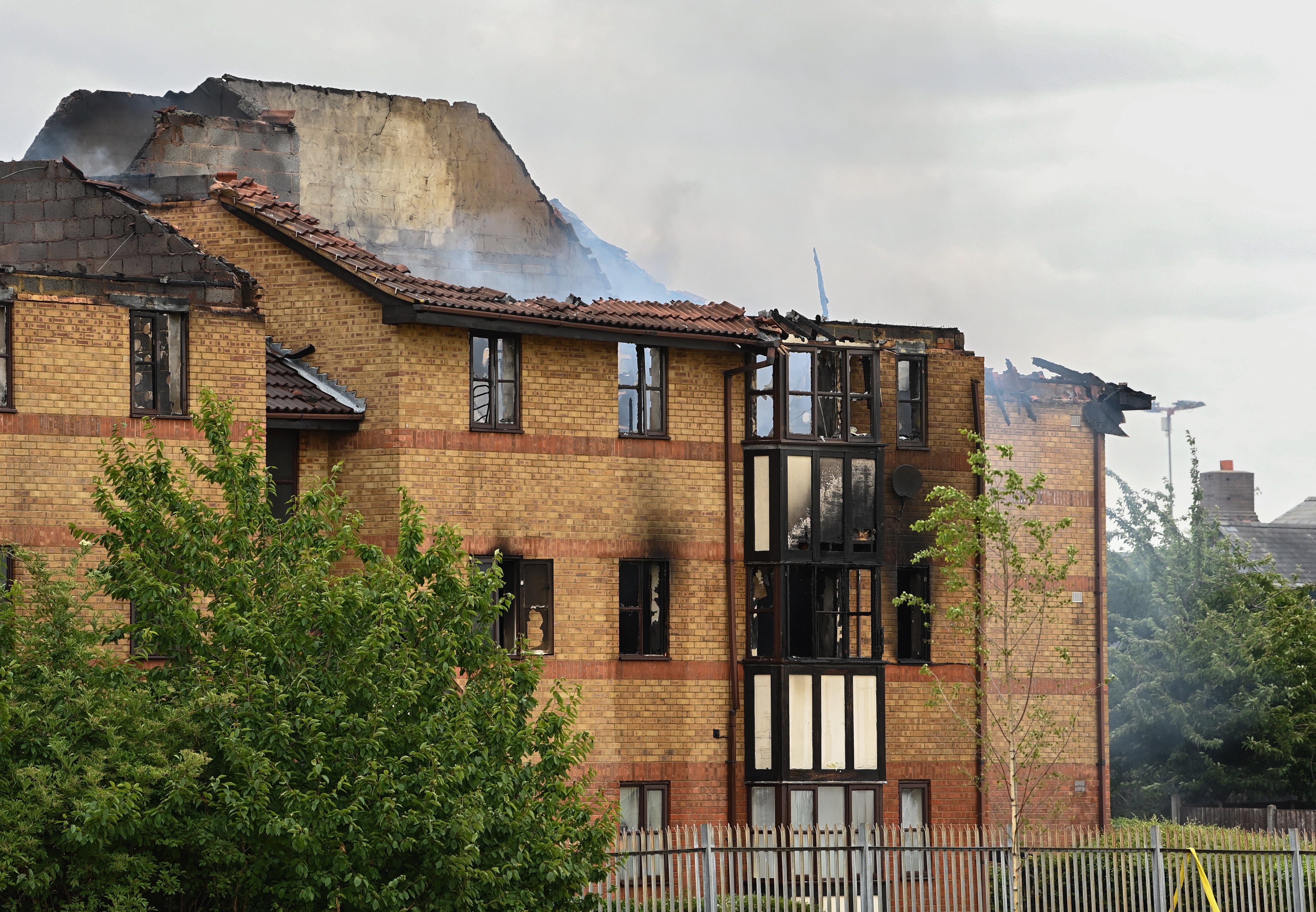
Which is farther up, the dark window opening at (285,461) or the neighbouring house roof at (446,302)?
the neighbouring house roof at (446,302)

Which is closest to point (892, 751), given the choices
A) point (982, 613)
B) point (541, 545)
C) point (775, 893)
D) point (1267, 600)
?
point (982, 613)

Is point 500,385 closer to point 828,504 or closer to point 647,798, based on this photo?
point 828,504

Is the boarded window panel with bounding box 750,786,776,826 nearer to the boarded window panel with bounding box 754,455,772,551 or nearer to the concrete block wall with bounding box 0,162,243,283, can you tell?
the boarded window panel with bounding box 754,455,772,551

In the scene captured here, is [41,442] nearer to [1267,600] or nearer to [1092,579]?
[1092,579]

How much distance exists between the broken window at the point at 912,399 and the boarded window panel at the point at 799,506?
2967 mm

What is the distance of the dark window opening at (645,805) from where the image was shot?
104 ft

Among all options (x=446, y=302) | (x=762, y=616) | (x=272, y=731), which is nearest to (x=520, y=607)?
(x=762, y=616)

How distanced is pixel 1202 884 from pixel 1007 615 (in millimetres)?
6365

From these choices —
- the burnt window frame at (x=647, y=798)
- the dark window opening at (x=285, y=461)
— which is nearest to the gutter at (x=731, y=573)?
the burnt window frame at (x=647, y=798)

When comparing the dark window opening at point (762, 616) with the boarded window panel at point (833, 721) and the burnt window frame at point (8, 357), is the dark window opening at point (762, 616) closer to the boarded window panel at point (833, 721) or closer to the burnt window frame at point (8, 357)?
the boarded window panel at point (833, 721)

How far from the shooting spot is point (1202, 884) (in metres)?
28.5

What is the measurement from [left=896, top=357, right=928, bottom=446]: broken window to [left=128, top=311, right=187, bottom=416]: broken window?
12.5 metres

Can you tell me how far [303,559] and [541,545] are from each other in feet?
29.1

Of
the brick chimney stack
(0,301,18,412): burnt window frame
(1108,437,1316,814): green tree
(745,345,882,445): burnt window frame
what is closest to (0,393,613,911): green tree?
(0,301,18,412): burnt window frame
